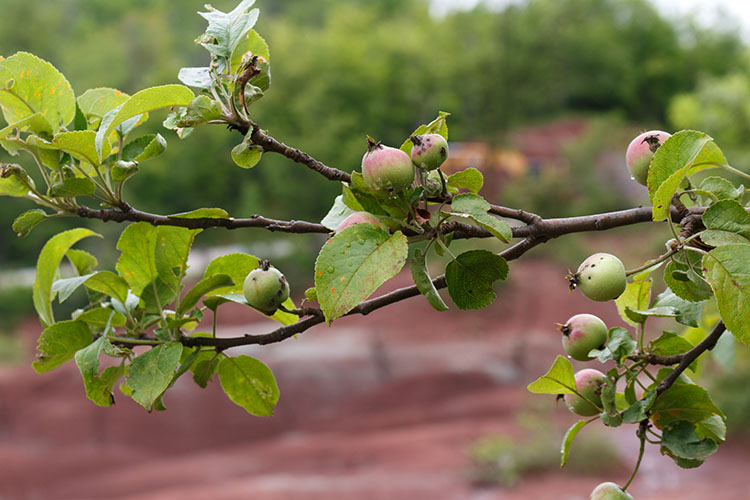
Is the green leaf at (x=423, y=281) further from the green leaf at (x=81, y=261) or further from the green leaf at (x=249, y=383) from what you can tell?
the green leaf at (x=81, y=261)

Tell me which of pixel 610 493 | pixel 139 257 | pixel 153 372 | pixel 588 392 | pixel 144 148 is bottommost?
pixel 610 493

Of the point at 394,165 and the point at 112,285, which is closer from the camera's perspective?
the point at 394,165

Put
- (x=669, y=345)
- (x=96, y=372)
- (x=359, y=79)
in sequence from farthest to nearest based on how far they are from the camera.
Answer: (x=359, y=79) < (x=669, y=345) < (x=96, y=372)

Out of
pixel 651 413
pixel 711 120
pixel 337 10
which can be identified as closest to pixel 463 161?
pixel 711 120

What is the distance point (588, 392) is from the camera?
77 cm

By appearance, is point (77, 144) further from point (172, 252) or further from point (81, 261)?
point (81, 261)

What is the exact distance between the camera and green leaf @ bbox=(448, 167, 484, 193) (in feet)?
2.25

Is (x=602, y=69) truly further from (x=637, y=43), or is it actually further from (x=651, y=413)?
(x=651, y=413)

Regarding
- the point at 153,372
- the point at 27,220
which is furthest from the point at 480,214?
the point at 27,220

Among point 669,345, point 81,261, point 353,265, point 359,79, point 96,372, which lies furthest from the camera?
point 359,79

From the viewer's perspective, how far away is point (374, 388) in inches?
289

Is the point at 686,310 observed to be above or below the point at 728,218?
below

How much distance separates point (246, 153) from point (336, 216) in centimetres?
11

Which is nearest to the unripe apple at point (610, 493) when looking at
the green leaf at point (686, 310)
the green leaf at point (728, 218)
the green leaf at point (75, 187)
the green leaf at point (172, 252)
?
the green leaf at point (686, 310)
